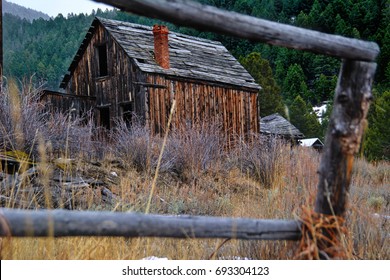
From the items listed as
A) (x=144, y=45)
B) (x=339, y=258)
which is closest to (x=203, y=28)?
(x=339, y=258)

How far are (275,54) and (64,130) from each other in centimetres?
5428

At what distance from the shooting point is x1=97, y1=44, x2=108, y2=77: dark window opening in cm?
1942

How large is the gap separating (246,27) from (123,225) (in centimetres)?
92

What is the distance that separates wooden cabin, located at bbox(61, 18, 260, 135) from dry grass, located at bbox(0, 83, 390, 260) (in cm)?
457

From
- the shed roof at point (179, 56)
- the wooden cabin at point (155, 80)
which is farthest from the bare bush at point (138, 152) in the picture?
the shed roof at point (179, 56)

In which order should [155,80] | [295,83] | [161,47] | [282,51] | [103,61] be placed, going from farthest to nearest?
[282,51], [295,83], [103,61], [161,47], [155,80]

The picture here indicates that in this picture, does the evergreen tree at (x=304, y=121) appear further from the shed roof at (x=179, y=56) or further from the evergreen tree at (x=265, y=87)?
the shed roof at (x=179, y=56)

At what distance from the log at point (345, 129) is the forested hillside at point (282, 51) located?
36.3 metres

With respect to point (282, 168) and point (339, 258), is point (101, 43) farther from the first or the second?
point (339, 258)

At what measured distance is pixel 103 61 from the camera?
1972cm

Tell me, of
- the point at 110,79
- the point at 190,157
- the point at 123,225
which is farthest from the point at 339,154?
the point at 110,79

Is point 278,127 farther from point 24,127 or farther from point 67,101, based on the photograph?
point 24,127

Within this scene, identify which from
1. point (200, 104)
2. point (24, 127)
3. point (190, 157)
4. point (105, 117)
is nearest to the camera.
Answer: point (24, 127)
